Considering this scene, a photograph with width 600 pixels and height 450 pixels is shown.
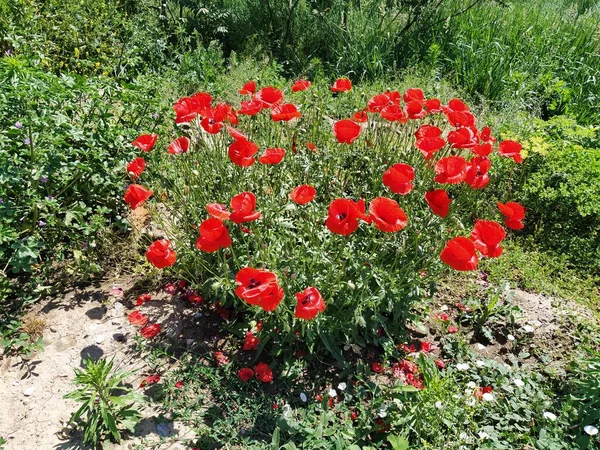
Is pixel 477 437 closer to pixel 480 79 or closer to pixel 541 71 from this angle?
pixel 480 79

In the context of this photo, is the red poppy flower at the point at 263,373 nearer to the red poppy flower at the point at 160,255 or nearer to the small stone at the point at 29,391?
the red poppy flower at the point at 160,255

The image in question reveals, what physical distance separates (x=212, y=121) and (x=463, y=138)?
1212mm

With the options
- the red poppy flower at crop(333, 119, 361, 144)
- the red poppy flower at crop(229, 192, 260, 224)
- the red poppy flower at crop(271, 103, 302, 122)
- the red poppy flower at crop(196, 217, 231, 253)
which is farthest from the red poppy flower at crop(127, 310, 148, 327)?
the red poppy flower at crop(333, 119, 361, 144)

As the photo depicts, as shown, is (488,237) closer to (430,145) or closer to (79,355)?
(430,145)

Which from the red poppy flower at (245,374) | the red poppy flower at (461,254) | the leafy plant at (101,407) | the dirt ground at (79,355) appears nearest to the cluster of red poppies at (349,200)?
the red poppy flower at (461,254)

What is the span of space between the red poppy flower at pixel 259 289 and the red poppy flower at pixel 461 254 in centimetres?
68

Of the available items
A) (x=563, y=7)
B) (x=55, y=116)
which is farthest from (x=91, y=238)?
(x=563, y=7)

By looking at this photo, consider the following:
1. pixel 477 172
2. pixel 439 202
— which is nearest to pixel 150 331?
pixel 439 202

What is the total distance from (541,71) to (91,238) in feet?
15.7

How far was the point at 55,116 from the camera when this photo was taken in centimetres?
278

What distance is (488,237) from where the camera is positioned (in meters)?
2.01

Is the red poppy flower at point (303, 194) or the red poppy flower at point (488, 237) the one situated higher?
the red poppy flower at point (303, 194)

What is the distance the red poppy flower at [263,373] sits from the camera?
2387mm

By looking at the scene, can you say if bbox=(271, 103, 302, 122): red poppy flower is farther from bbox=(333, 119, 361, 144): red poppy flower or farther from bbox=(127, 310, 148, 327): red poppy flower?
bbox=(127, 310, 148, 327): red poppy flower
